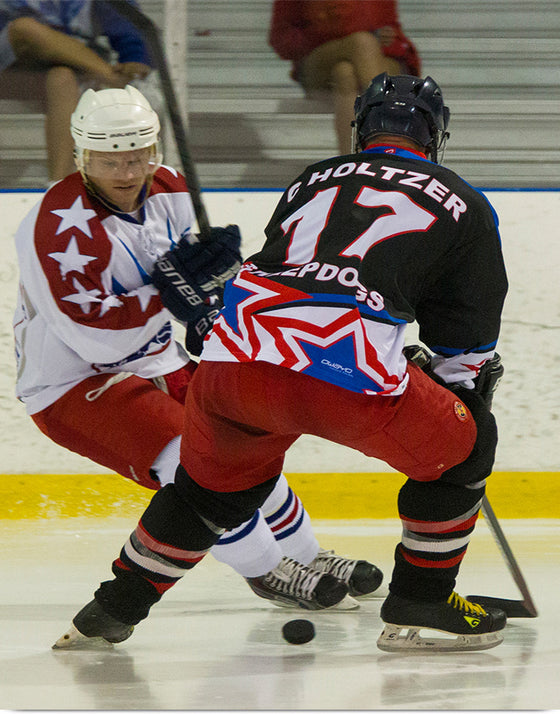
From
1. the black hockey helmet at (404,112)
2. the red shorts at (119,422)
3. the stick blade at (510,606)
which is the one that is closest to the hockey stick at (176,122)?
the red shorts at (119,422)

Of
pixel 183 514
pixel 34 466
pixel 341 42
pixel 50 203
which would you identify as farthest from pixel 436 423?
pixel 341 42

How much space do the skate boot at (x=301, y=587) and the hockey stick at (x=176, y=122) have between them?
0.69m

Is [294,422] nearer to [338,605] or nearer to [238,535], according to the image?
[238,535]

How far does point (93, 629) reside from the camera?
5.46 ft

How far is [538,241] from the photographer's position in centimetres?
271

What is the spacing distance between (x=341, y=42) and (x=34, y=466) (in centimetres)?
158

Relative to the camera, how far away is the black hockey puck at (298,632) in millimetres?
1749

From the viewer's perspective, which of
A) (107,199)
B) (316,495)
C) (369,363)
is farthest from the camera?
(316,495)

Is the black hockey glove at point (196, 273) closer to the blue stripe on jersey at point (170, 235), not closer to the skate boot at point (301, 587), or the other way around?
the blue stripe on jersey at point (170, 235)

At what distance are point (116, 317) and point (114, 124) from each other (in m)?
0.36

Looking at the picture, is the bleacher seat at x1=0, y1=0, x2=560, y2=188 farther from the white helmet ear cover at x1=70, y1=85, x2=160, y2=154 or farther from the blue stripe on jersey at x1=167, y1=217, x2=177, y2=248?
the white helmet ear cover at x1=70, y1=85, x2=160, y2=154

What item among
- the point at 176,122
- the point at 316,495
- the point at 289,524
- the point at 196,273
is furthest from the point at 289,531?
the point at 176,122

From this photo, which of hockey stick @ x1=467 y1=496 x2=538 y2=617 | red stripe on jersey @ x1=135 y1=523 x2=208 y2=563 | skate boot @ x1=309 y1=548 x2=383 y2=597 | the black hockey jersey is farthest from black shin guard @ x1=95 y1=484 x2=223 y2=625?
hockey stick @ x1=467 y1=496 x2=538 y2=617

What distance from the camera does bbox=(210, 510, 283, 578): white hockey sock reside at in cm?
180
